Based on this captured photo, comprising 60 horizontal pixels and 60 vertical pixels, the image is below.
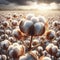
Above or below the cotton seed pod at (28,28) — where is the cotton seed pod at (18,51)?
below

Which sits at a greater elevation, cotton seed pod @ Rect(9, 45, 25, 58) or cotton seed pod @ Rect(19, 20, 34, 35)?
cotton seed pod @ Rect(19, 20, 34, 35)

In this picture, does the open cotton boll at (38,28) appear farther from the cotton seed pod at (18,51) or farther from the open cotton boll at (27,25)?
the cotton seed pod at (18,51)

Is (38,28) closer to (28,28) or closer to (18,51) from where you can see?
(28,28)

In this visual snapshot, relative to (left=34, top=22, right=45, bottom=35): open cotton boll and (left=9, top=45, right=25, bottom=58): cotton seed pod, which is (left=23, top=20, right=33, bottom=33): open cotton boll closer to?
(left=34, top=22, right=45, bottom=35): open cotton boll

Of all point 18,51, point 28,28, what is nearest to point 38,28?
point 28,28

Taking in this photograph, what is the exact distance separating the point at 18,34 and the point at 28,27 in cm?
15

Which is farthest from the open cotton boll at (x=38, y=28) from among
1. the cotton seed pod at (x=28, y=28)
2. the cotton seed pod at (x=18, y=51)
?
the cotton seed pod at (x=18, y=51)

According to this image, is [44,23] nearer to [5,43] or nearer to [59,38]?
[5,43]

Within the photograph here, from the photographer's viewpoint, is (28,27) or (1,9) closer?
(28,27)

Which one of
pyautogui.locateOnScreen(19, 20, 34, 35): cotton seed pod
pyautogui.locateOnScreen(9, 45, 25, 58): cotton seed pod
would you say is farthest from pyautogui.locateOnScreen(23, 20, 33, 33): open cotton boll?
pyautogui.locateOnScreen(9, 45, 25, 58): cotton seed pod

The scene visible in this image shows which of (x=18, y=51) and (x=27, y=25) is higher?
(x=27, y=25)

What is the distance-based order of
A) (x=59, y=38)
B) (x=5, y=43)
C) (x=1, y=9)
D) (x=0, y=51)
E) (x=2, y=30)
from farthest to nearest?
1. (x=1, y=9)
2. (x=2, y=30)
3. (x=59, y=38)
4. (x=0, y=51)
5. (x=5, y=43)

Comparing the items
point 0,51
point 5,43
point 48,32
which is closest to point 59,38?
point 0,51

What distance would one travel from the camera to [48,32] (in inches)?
65.8
